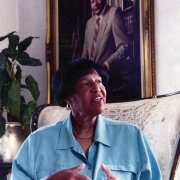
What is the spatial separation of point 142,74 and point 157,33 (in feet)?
0.85

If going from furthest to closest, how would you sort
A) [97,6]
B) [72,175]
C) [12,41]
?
[12,41]
[97,6]
[72,175]

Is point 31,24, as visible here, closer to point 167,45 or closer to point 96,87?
point 167,45

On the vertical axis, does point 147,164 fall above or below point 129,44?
below

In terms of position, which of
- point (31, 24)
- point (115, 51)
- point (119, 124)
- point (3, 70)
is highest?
point (31, 24)

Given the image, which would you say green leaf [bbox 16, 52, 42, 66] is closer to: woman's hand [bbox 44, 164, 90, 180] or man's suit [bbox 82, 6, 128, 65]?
man's suit [bbox 82, 6, 128, 65]

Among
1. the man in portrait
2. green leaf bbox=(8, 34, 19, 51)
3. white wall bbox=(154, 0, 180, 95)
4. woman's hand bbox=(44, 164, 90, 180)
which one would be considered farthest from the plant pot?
woman's hand bbox=(44, 164, 90, 180)

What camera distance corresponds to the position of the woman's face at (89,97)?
157 cm

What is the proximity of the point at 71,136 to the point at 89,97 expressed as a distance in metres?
0.18

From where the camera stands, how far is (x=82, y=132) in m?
1.64

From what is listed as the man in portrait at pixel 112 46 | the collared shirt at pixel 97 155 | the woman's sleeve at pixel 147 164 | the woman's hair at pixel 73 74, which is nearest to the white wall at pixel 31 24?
the man in portrait at pixel 112 46

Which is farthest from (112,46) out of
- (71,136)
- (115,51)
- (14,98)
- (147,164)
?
(147,164)

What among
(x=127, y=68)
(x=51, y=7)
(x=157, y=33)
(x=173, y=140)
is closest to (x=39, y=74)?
(x=51, y=7)

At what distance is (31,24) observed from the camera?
3.13m

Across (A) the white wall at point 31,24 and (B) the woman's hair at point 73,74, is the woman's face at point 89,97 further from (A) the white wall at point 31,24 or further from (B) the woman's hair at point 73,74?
(A) the white wall at point 31,24
